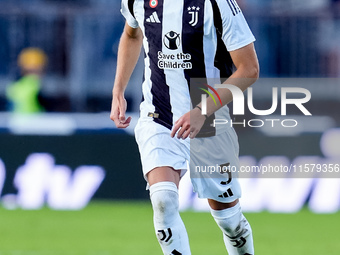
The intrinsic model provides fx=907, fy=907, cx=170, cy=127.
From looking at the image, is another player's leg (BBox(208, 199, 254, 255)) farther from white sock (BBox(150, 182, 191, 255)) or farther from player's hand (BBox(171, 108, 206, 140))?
player's hand (BBox(171, 108, 206, 140))

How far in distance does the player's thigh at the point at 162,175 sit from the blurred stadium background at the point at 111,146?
2.78m

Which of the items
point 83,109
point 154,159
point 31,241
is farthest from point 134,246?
point 83,109

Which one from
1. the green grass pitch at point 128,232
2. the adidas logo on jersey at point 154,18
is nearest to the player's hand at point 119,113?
the adidas logo on jersey at point 154,18

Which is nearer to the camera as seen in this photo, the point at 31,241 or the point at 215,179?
the point at 215,179

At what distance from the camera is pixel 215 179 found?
5.93 metres

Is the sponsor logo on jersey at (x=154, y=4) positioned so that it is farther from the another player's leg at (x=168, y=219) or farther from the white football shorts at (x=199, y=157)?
the another player's leg at (x=168, y=219)

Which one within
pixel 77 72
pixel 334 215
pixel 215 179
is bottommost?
pixel 334 215

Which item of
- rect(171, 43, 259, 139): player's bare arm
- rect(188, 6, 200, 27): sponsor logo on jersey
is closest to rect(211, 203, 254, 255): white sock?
rect(171, 43, 259, 139): player's bare arm

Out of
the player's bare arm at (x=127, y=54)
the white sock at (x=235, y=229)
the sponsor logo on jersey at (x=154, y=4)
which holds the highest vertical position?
the sponsor logo on jersey at (x=154, y=4)

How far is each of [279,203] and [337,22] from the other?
4.51 m

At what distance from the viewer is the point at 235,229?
614 cm

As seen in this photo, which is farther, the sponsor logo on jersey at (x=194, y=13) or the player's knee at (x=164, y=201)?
the sponsor logo on jersey at (x=194, y=13)

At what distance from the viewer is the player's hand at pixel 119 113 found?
237 inches

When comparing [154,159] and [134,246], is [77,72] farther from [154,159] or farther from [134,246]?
[154,159]
